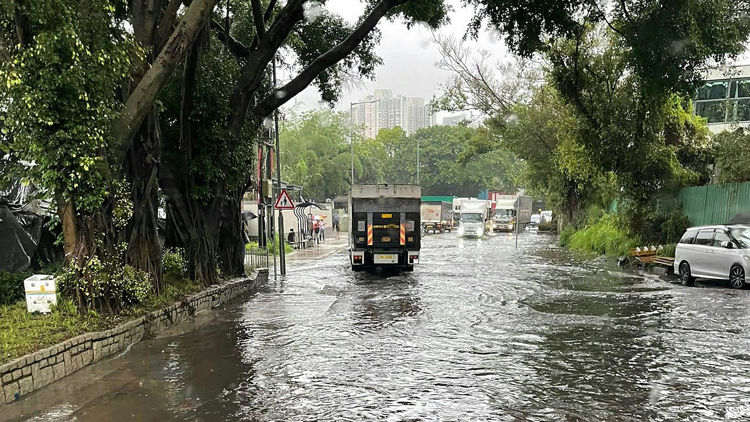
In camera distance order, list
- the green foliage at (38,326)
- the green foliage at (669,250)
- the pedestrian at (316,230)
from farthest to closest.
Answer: the pedestrian at (316,230) → the green foliage at (669,250) → the green foliage at (38,326)

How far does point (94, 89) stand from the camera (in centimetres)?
887

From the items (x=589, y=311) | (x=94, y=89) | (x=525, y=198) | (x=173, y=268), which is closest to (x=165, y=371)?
(x=94, y=89)

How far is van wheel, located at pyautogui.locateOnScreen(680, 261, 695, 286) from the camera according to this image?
16609 millimetres

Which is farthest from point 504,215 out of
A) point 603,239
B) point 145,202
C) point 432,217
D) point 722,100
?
point 145,202

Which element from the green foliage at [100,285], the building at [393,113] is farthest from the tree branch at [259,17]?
the building at [393,113]

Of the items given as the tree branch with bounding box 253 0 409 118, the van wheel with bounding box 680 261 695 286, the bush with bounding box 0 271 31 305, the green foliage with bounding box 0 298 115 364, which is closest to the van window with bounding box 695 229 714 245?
the van wheel with bounding box 680 261 695 286

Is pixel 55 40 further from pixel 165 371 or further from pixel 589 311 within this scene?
pixel 589 311

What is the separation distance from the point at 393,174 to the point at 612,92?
63.3 metres

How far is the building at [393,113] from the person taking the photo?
102 m

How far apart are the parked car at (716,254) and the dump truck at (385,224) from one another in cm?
772

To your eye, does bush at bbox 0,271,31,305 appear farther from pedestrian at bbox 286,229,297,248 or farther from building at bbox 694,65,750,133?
building at bbox 694,65,750,133

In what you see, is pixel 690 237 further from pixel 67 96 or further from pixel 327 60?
pixel 67 96

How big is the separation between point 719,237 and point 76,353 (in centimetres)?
1438

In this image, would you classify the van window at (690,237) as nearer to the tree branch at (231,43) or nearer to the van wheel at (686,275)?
the van wheel at (686,275)
